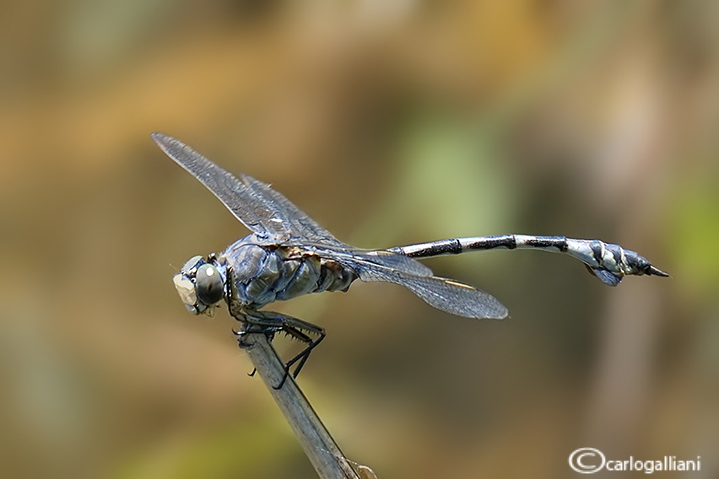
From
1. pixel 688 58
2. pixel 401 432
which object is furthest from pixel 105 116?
pixel 688 58

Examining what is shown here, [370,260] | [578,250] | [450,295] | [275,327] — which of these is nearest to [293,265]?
[370,260]

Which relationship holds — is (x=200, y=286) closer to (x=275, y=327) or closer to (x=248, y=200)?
(x=275, y=327)

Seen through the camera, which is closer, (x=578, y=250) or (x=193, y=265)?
(x=193, y=265)

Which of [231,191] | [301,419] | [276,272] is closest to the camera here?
[301,419]

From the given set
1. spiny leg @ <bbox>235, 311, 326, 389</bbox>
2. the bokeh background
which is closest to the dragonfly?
spiny leg @ <bbox>235, 311, 326, 389</bbox>

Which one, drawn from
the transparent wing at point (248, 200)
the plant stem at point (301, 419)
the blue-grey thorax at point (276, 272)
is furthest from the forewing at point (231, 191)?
→ the plant stem at point (301, 419)

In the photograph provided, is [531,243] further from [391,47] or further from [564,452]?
[391,47]

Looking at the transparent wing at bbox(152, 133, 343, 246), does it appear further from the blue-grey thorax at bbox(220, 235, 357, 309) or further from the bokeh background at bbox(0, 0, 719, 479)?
the bokeh background at bbox(0, 0, 719, 479)
